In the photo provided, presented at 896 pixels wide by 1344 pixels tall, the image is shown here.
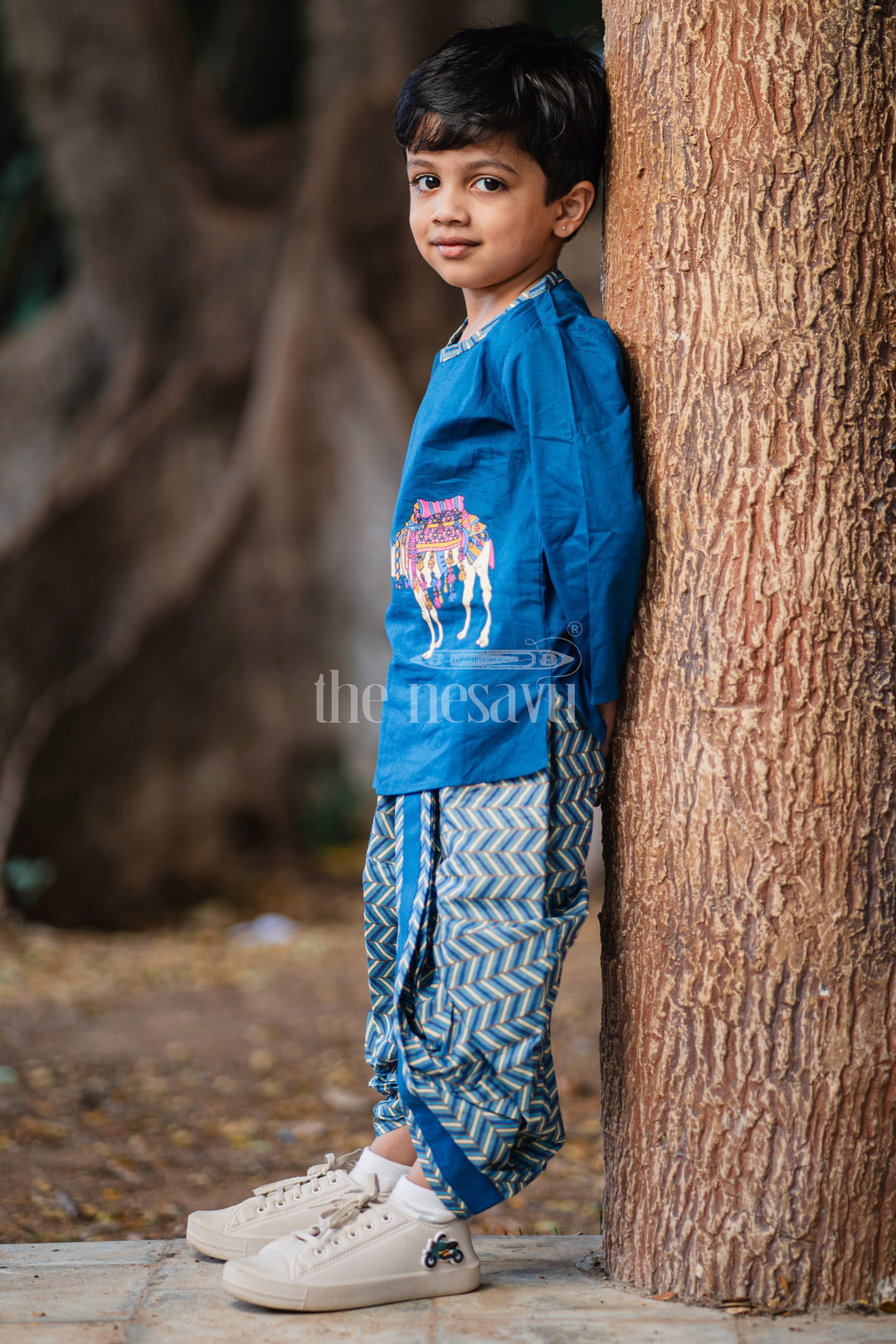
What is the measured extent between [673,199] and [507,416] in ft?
1.32

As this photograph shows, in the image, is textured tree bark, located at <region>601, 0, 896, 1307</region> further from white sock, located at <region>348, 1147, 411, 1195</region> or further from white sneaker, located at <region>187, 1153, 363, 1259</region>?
white sneaker, located at <region>187, 1153, 363, 1259</region>

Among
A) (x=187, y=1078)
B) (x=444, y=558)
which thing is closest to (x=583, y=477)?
(x=444, y=558)

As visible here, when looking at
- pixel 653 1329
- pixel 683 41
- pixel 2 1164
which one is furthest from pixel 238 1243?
pixel 683 41

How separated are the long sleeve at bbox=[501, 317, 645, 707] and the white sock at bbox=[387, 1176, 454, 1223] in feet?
2.57

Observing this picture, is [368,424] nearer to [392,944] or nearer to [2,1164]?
[2,1164]

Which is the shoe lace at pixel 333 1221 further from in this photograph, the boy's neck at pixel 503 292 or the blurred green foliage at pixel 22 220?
the blurred green foliage at pixel 22 220

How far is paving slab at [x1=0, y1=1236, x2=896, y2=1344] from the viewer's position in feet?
5.67

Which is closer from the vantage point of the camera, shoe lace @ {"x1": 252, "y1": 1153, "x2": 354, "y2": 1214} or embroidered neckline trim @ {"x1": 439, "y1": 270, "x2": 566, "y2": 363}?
embroidered neckline trim @ {"x1": 439, "y1": 270, "x2": 566, "y2": 363}

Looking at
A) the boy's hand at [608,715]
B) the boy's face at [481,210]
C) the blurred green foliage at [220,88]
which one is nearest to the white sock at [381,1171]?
the boy's hand at [608,715]

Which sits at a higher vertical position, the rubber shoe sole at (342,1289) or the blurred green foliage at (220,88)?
the blurred green foliage at (220,88)

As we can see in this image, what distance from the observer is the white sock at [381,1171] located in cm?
198

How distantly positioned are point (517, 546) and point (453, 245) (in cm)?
47

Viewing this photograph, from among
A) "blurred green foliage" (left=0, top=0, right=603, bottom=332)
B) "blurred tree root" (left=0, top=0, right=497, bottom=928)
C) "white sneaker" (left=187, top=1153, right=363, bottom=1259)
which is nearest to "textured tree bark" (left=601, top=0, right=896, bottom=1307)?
"white sneaker" (left=187, top=1153, right=363, bottom=1259)

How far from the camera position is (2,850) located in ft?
17.9
